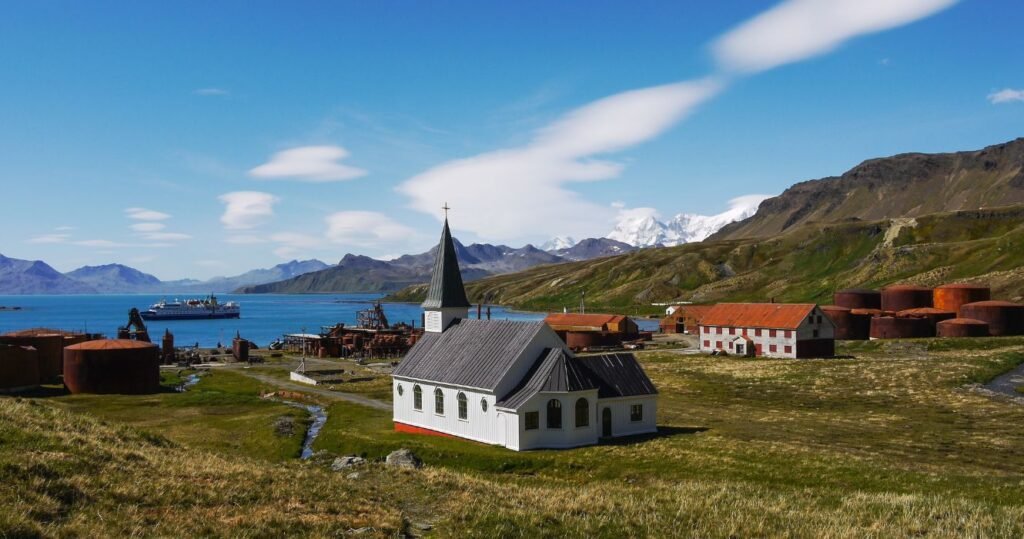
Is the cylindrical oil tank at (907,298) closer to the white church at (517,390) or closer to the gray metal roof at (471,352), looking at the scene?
the white church at (517,390)

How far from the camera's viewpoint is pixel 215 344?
553 ft

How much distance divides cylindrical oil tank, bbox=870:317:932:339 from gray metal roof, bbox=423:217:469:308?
84550mm

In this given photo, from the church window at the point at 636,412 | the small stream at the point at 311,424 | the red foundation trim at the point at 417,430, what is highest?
the church window at the point at 636,412

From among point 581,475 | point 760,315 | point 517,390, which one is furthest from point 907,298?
point 581,475

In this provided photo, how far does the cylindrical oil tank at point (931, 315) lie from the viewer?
115 metres

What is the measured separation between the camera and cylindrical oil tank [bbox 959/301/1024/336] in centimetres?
11188

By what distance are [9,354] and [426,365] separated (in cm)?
4691

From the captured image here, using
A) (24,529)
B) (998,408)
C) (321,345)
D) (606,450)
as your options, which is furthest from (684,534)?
(321,345)

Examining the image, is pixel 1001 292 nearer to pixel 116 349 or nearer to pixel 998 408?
pixel 998 408

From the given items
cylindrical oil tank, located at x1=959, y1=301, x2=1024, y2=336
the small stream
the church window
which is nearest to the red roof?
cylindrical oil tank, located at x1=959, y1=301, x2=1024, y2=336

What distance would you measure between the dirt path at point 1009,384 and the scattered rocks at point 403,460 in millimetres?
48836

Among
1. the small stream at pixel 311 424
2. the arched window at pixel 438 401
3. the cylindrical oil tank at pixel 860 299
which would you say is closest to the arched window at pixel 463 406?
the arched window at pixel 438 401

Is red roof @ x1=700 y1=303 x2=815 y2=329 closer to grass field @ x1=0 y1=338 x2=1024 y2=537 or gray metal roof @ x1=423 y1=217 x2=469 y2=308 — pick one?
grass field @ x1=0 y1=338 x2=1024 y2=537

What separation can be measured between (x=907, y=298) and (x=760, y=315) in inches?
1855
